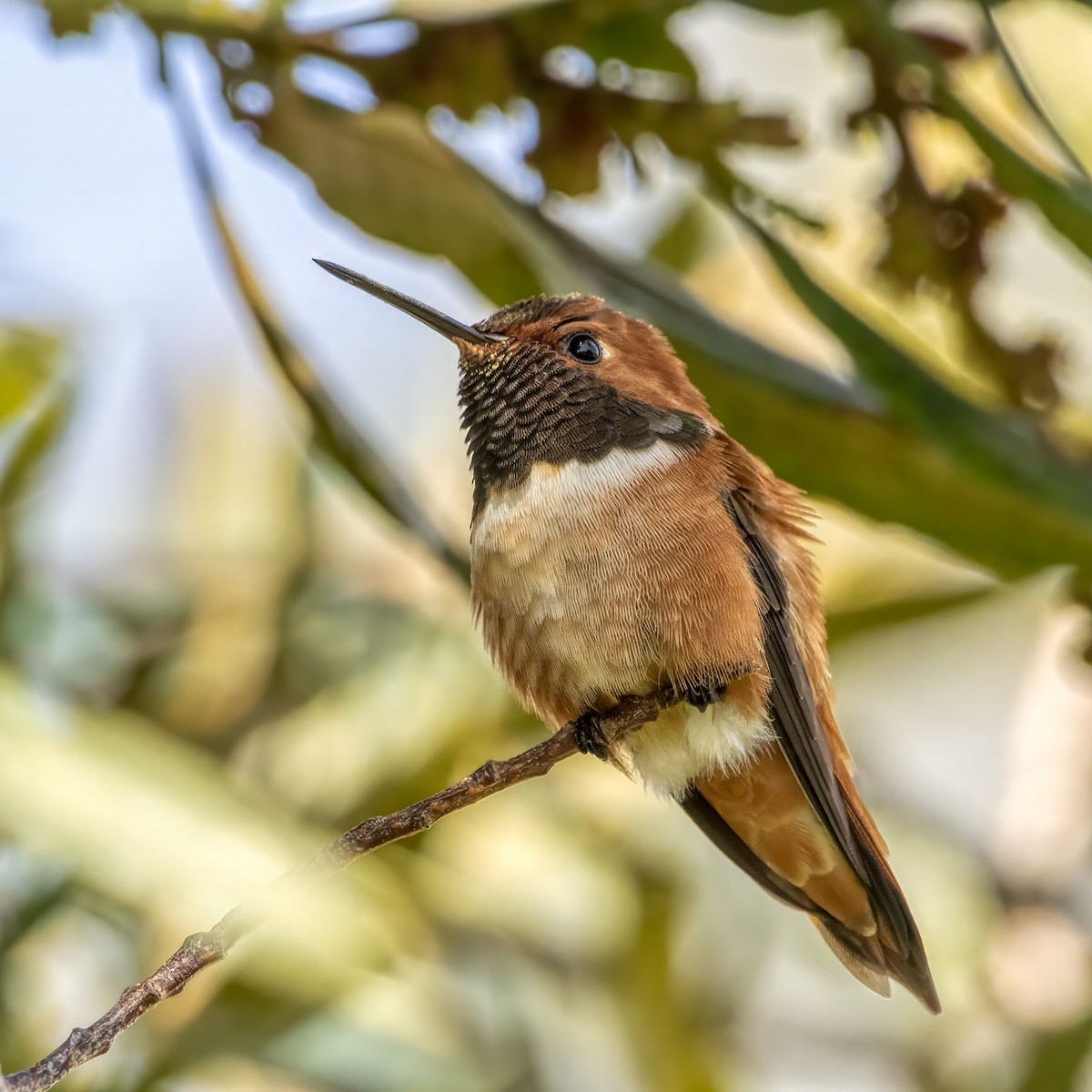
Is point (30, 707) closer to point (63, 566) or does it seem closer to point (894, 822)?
point (63, 566)

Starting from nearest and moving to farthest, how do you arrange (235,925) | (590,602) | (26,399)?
1. (235,925)
2. (590,602)
3. (26,399)

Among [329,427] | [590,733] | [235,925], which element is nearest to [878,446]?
[590,733]

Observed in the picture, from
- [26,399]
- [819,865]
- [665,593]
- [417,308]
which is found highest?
[417,308]

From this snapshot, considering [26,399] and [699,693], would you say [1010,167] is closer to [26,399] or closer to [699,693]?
[699,693]

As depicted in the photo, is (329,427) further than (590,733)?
Yes

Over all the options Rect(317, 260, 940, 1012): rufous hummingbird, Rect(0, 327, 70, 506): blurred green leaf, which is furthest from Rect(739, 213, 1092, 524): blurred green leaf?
Rect(0, 327, 70, 506): blurred green leaf

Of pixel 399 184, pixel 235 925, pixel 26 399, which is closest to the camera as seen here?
pixel 235 925

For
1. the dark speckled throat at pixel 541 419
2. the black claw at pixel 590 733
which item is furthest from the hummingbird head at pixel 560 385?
the black claw at pixel 590 733

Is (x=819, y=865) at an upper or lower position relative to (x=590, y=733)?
lower
